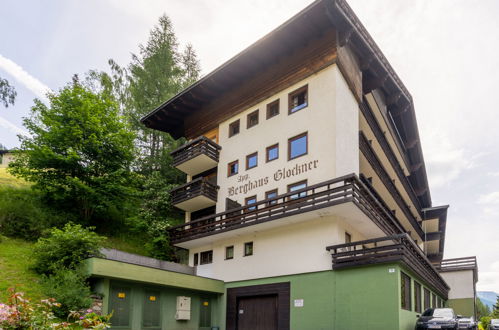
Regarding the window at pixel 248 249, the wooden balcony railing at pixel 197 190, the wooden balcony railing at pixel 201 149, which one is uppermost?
the wooden balcony railing at pixel 201 149

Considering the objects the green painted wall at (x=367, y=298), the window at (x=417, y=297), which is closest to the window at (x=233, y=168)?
the green painted wall at (x=367, y=298)

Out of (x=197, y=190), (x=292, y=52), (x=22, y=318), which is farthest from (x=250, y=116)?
(x=22, y=318)

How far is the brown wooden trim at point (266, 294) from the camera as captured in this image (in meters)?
20.6

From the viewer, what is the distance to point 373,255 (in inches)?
722

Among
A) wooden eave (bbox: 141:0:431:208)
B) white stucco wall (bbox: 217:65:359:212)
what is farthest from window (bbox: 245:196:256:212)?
wooden eave (bbox: 141:0:431:208)

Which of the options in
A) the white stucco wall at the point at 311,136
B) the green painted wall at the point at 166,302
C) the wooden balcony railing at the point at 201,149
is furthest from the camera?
the wooden balcony railing at the point at 201,149

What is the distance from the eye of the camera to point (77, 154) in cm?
2697

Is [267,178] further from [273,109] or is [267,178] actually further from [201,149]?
[201,149]

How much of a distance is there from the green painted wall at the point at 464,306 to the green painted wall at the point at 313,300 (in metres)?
22.4

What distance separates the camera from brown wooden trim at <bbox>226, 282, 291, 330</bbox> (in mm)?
20562

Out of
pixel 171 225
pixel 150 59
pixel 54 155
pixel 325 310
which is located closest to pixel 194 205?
pixel 171 225

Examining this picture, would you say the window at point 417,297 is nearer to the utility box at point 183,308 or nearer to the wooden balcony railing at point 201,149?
the utility box at point 183,308

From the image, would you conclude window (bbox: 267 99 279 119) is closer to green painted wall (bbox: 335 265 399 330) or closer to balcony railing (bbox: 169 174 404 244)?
balcony railing (bbox: 169 174 404 244)

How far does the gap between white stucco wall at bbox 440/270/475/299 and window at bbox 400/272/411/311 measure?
21.1m
